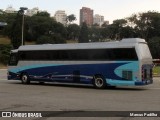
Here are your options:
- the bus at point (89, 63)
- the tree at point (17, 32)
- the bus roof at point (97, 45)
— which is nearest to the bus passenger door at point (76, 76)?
the bus at point (89, 63)

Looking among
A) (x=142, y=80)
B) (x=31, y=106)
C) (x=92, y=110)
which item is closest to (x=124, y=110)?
(x=92, y=110)

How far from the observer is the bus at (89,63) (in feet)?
81.7

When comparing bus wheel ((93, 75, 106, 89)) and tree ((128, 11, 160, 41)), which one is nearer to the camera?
bus wheel ((93, 75, 106, 89))

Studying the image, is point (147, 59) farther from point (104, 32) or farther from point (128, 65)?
point (104, 32)

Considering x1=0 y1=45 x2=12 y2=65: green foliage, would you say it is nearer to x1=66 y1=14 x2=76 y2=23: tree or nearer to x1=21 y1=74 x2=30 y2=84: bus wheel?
x1=21 y1=74 x2=30 y2=84: bus wheel

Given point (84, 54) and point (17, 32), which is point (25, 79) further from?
point (17, 32)

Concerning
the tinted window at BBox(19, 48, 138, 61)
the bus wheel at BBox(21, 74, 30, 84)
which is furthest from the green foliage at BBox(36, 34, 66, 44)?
the tinted window at BBox(19, 48, 138, 61)

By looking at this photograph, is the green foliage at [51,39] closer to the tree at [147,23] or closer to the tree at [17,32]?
the tree at [17,32]

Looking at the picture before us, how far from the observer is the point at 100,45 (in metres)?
26.3

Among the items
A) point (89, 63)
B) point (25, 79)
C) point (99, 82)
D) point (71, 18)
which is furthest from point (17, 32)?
point (71, 18)

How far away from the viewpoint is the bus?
81.7 ft

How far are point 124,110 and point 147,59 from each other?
1129cm

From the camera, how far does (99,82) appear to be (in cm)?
2628

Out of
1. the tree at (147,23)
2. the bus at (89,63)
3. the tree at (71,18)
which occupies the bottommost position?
the bus at (89,63)
